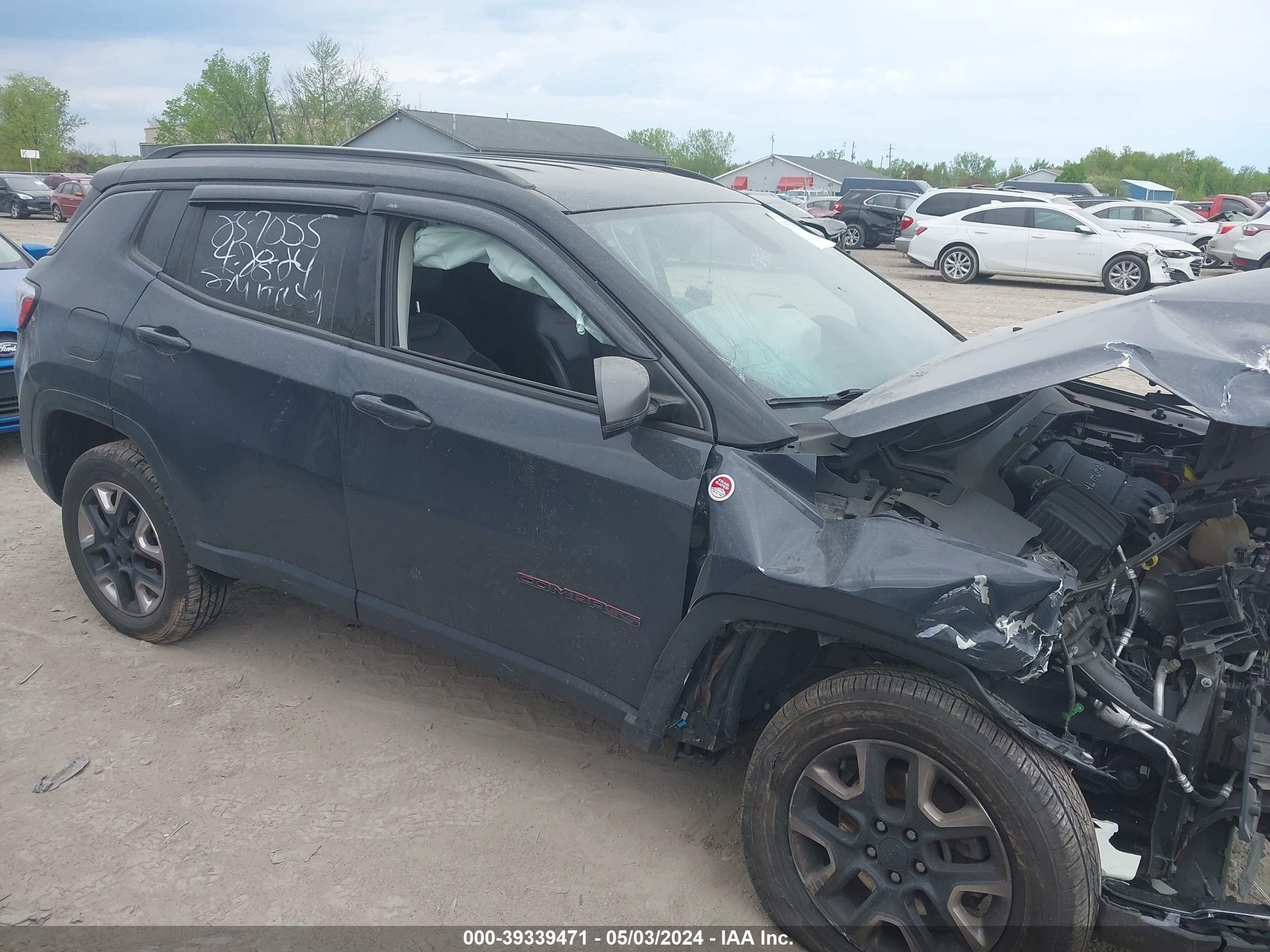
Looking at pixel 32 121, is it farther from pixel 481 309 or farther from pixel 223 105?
pixel 481 309

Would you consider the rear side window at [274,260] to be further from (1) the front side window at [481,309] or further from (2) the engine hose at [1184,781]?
(2) the engine hose at [1184,781]

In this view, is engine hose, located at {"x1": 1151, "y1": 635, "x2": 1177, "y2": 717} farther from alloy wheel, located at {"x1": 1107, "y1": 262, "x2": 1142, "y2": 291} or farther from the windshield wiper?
alloy wheel, located at {"x1": 1107, "y1": 262, "x2": 1142, "y2": 291}

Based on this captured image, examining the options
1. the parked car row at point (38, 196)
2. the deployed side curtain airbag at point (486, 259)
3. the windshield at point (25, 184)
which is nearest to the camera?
the deployed side curtain airbag at point (486, 259)

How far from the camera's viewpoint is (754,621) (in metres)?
2.41

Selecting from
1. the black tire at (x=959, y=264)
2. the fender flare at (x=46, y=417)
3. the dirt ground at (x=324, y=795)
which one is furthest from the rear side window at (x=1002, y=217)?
the fender flare at (x=46, y=417)

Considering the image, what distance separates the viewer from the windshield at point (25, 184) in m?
34.6

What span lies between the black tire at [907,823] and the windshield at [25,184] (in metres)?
40.4

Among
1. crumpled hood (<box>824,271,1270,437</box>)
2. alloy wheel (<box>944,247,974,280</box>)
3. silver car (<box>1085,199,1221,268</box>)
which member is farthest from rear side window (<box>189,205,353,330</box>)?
silver car (<box>1085,199,1221,268</box>)

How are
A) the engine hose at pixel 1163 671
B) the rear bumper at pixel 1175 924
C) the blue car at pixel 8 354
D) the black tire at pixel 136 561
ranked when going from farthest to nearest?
the blue car at pixel 8 354
the black tire at pixel 136 561
the engine hose at pixel 1163 671
the rear bumper at pixel 1175 924

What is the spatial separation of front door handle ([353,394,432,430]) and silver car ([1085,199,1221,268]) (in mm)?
21986

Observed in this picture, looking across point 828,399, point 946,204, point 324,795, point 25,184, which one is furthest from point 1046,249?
point 25,184

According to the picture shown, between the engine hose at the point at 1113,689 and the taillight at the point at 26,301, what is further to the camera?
the taillight at the point at 26,301

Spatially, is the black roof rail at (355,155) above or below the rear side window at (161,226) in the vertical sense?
above

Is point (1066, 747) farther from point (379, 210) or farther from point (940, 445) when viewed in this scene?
point (379, 210)
